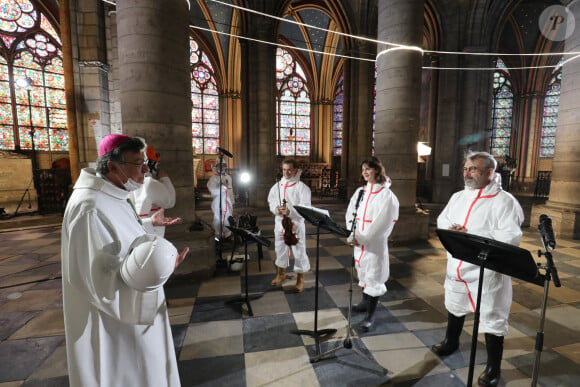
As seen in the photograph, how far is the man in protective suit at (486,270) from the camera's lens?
2.46 meters

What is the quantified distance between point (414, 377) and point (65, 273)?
2.93 m

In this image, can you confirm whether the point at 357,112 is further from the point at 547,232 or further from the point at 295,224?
the point at 547,232

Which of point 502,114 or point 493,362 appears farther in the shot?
point 502,114

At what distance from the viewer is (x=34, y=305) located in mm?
3986

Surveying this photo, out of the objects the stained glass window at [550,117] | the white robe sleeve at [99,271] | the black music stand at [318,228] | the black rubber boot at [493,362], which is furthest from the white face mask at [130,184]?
the stained glass window at [550,117]

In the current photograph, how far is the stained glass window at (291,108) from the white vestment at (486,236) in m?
22.2

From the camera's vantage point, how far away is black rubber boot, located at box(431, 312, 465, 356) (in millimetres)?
2920

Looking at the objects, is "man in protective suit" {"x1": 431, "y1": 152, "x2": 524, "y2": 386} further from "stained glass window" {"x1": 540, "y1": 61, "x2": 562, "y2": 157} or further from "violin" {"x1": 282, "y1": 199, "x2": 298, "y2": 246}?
A: "stained glass window" {"x1": 540, "y1": 61, "x2": 562, "y2": 157}

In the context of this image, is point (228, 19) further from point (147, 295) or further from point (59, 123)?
point (147, 295)

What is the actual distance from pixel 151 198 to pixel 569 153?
1015cm

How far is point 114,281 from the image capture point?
1445mm

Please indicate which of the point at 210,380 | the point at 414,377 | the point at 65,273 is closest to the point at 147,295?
the point at 65,273

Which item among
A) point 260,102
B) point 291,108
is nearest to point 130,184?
point 260,102

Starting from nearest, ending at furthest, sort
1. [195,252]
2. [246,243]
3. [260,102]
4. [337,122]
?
[246,243] → [195,252] → [260,102] → [337,122]
